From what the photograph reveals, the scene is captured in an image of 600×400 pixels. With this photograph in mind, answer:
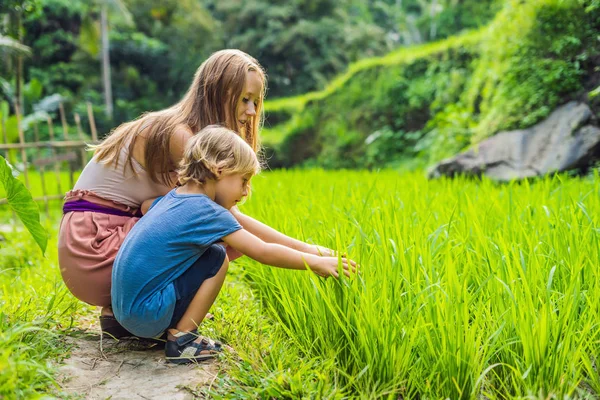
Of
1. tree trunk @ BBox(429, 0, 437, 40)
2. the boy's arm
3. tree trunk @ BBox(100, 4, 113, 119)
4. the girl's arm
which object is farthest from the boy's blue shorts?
tree trunk @ BBox(429, 0, 437, 40)

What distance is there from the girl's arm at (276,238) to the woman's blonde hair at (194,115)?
0.34 metres

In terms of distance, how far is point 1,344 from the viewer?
4.34 ft

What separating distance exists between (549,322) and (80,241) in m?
1.47

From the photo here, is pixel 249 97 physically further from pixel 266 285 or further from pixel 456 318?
pixel 456 318

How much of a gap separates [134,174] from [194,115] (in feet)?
1.03

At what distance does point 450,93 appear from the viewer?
7.62m

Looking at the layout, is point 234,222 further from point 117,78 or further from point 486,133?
point 117,78

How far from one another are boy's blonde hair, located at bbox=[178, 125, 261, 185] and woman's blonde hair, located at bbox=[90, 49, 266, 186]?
0.29 metres

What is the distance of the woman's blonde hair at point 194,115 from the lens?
6.40 ft

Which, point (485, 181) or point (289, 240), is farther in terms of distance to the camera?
point (485, 181)

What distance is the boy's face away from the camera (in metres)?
1.67

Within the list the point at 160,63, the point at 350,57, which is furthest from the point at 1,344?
the point at 160,63

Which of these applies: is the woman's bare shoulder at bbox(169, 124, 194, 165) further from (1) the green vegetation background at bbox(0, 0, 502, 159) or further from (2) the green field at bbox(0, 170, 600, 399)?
(1) the green vegetation background at bbox(0, 0, 502, 159)

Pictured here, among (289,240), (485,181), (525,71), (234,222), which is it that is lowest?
(485,181)
